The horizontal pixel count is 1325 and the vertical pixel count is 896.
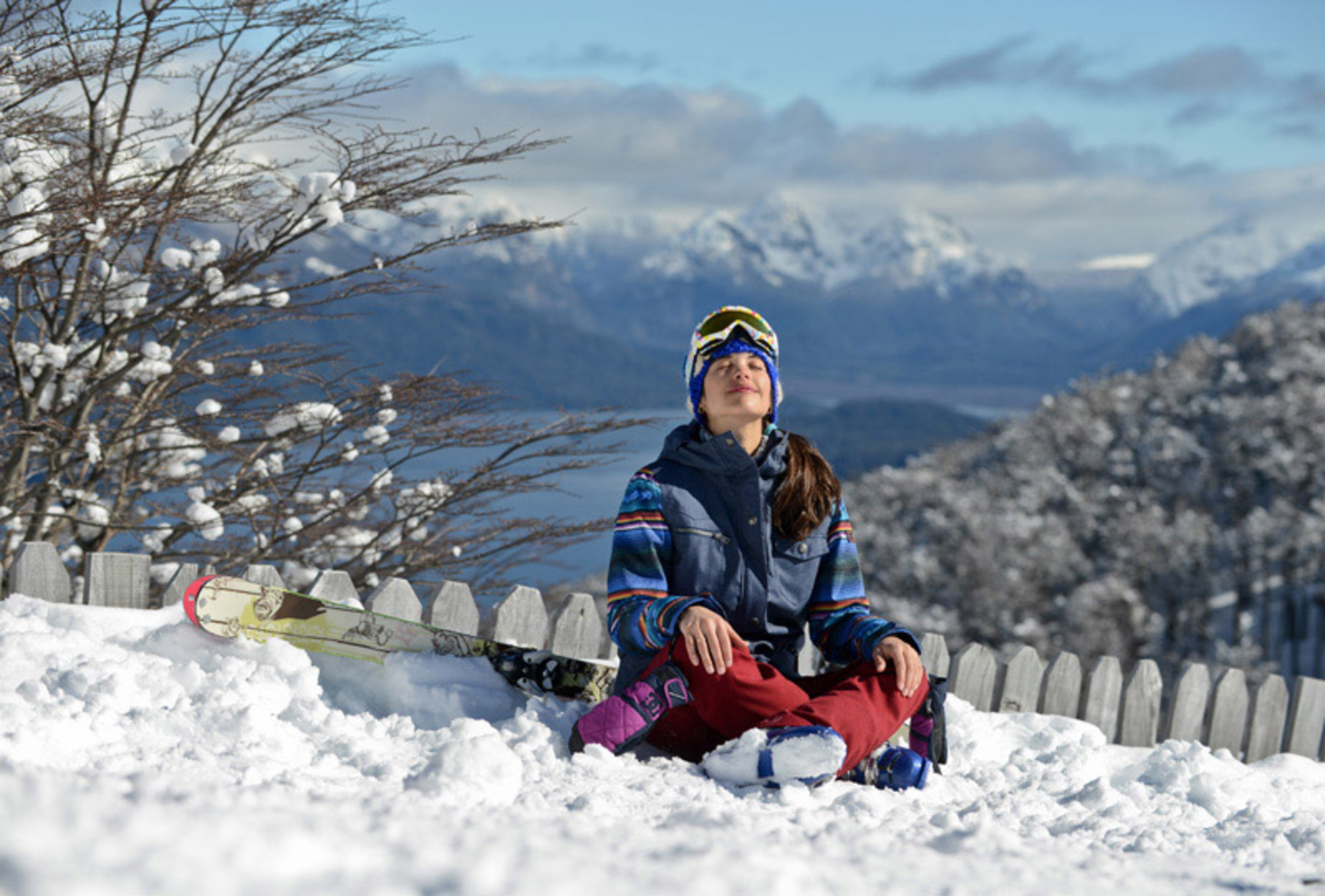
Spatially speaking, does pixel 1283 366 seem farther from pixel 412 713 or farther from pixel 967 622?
pixel 412 713

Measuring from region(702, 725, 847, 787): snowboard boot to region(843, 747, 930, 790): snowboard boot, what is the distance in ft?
1.03

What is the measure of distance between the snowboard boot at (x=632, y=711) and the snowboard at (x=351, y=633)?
52cm

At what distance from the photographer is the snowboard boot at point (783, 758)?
2848mm

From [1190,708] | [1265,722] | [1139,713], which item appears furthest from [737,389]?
[1265,722]

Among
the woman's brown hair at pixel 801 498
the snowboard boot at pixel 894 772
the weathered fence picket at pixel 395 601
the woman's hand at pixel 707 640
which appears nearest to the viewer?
the woman's hand at pixel 707 640

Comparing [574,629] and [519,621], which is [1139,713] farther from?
[519,621]

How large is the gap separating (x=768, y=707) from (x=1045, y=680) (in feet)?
7.00

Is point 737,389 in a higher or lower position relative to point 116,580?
higher

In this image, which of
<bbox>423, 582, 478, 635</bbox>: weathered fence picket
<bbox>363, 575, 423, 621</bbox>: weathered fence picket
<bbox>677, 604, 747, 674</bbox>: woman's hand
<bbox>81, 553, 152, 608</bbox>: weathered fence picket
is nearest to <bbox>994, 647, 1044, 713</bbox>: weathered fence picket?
<bbox>677, 604, 747, 674</bbox>: woman's hand

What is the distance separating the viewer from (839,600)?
3.57m

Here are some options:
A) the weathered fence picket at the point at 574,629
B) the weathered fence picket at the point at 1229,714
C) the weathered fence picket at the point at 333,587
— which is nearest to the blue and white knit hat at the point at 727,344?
the weathered fence picket at the point at 574,629

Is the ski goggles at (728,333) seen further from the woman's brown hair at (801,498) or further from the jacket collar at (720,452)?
the woman's brown hair at (801,498)

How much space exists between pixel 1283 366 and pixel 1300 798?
41903mm

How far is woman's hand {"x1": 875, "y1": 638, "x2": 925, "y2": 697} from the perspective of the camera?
3.21m
